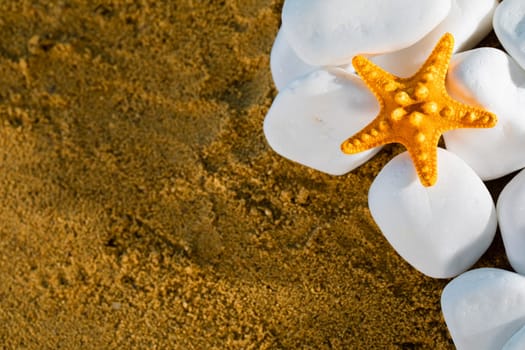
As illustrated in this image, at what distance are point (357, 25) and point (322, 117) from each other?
0.18 metres

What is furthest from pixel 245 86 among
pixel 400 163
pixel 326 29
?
pixel 400 163

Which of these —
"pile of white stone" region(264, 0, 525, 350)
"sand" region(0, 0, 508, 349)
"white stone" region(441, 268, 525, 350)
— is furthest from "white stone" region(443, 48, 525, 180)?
"white stone" region(441, 268, 525, 350)

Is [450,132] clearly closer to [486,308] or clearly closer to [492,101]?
[492,101]

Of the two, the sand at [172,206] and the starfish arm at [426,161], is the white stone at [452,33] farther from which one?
the starfish arm at [426,161]

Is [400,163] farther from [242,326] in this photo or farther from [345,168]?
[242,326]

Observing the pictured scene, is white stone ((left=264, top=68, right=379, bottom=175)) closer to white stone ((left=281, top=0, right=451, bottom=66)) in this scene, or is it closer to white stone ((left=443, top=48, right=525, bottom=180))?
white stone ((left=281, top=0, right=451, bottom=66))

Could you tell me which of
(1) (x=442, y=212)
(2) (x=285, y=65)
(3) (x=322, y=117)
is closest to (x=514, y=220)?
(1) (x=442, y=212)

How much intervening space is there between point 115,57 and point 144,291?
51 cm

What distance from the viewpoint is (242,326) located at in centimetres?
149

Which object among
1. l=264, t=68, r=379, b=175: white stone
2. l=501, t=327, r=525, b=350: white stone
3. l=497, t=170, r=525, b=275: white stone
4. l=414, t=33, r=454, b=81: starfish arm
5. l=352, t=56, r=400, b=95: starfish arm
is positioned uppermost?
l=414, t=33, r=454, b=81: starfish arm

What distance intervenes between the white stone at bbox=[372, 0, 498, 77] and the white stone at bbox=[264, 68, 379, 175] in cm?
8

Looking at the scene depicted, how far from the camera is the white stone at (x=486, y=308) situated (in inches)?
50.4

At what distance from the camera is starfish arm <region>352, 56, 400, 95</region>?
1266mm

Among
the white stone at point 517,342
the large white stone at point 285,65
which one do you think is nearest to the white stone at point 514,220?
the white stone at point 517,342
